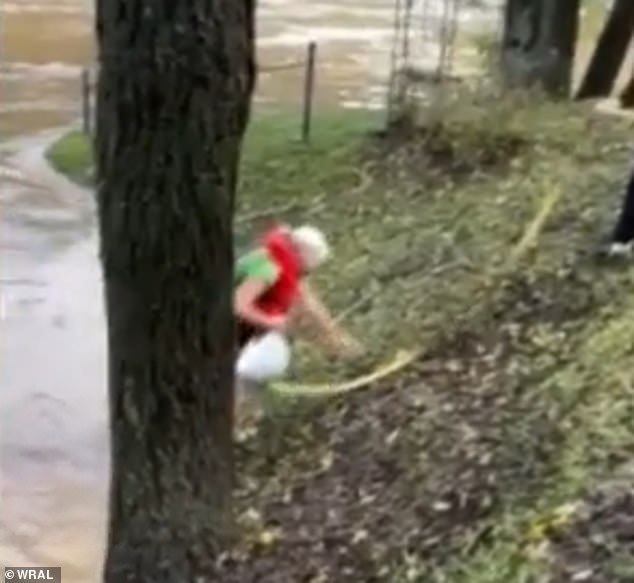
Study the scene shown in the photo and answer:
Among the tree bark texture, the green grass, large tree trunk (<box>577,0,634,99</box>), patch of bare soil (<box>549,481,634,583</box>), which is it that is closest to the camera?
patch of bare soil (<box>549,481,634,583</box>)

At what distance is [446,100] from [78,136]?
535 centimetres

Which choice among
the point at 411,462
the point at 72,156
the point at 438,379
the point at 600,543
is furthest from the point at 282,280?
the point at 72,156

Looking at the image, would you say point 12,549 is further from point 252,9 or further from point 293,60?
point 293,60

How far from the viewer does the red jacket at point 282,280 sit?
25.0 feet

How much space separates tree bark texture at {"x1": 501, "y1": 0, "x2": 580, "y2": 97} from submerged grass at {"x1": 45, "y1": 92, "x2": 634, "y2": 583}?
163cm

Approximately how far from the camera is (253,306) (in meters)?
7.55

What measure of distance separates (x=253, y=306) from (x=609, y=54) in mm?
7771

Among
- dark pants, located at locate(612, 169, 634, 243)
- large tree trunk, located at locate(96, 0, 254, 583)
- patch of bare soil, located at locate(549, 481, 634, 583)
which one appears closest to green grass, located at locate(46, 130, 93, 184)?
dark pants, located at locate(612, 169, 634, 243)

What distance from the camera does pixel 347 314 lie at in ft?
28.7

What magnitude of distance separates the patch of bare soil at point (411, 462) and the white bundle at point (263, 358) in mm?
385

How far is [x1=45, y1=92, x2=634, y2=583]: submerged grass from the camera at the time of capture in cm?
539

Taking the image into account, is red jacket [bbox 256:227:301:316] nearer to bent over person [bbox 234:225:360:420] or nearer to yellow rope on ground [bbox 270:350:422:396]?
bent over person [bbox 234:225:360:420]

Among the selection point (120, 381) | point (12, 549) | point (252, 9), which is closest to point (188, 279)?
point (120, 381)

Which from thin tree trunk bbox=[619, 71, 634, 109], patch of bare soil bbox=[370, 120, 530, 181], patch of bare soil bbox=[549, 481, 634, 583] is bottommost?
patch of bare soil bbox=[370, 120, 530, 181]
